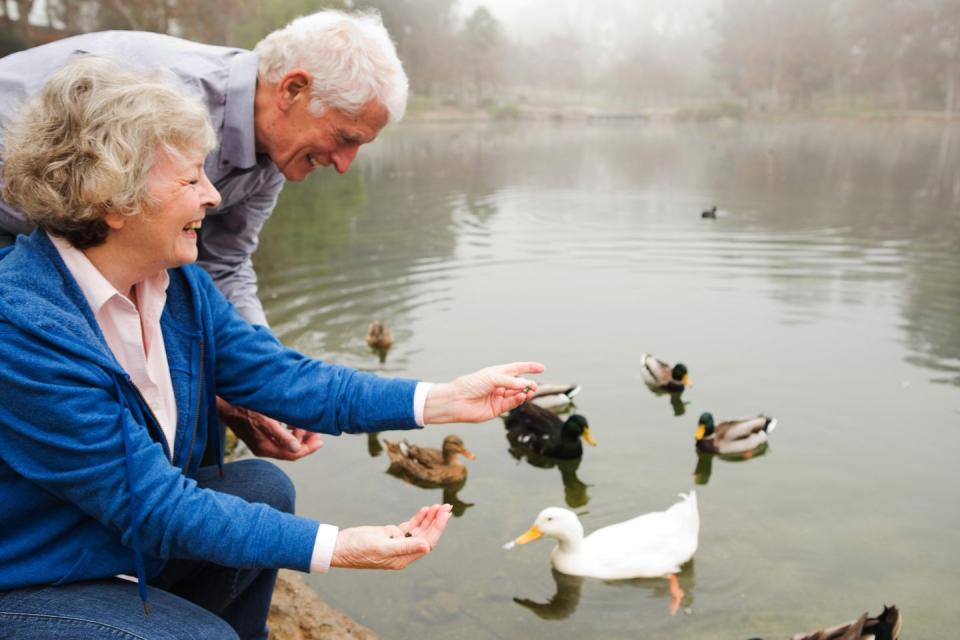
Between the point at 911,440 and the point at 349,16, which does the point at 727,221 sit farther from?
the point at 349,16

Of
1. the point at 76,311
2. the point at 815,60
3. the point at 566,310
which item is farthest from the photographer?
the point at 815,60

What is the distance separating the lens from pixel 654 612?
3.79m

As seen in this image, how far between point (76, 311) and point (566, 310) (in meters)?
6.80

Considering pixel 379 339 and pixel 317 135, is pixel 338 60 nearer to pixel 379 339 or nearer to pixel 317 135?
pixel 317 135

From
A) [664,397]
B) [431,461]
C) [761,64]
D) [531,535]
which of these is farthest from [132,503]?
[761,64]

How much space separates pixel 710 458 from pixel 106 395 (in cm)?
430

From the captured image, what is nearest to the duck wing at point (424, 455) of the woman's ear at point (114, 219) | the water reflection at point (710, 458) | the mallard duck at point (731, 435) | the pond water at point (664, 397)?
the pond water at point (664, 397)

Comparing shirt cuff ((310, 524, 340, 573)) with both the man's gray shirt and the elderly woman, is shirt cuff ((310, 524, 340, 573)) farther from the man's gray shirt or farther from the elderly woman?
the man's gray shirt

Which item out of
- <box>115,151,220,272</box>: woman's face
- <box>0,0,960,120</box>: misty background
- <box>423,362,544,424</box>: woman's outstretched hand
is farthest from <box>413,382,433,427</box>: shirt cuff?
<box>0,0,960,120</box>: misty background

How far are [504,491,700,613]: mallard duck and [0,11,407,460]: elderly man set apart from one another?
5.95ft

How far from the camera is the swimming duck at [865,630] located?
10.4ft

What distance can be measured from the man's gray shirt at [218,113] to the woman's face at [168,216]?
0.86 feet

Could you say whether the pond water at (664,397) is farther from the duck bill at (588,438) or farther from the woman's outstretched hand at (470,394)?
the woman's outstretched hand at (470,394)

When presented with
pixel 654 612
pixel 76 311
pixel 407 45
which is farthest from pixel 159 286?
pixel 407 45
